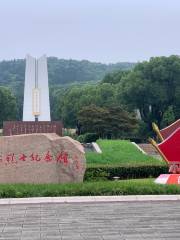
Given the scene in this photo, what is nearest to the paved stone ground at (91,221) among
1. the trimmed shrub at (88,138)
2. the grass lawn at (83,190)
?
the grass lawn at (83,190)

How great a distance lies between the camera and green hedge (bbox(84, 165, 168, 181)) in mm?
14070

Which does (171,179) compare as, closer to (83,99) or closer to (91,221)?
(91,221)

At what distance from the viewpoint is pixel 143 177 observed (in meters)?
15.0

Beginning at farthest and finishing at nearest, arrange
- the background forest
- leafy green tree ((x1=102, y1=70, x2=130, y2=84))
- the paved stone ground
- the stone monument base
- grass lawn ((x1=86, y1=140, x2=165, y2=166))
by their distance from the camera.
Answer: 1. leafy green tree ((x1=102, y1=70, x2=130, y2=84))
2. the background forest
3. grass lawn ((x1=86, y1=140, x2=165, y2=166))
4. the stone monument base
5. the paved stone ground

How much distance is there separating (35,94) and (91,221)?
87.8ft

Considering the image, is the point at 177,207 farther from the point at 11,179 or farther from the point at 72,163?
the point at 11,179

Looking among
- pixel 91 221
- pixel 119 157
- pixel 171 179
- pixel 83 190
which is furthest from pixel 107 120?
pixel 91 221

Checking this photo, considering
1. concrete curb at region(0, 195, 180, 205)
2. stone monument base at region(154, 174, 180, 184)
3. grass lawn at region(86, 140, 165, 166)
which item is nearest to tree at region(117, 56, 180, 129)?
grass lawn at region(86, 140, 165, 166)

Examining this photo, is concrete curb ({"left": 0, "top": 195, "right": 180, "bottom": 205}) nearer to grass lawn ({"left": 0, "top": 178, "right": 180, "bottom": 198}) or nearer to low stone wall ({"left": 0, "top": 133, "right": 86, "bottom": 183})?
grass lawn ({"left": 0, "top": 178, "right": 180, "bottom": 198})

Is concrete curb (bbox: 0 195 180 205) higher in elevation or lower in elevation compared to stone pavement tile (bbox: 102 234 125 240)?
lower

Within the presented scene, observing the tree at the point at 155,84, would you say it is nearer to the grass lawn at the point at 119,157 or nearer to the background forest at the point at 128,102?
the background forest at the point at 128,102

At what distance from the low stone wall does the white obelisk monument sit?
22105mm

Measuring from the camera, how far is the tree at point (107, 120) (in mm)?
33625

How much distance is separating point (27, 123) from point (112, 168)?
845 cm
